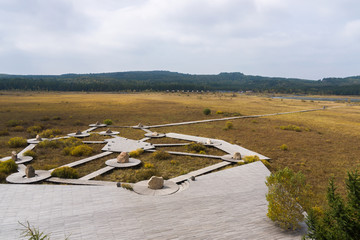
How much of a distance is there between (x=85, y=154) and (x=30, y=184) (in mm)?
6826

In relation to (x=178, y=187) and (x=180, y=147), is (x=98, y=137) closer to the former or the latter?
(x=180, y=147)

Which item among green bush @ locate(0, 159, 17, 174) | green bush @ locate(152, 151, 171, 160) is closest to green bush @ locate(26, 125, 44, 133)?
green bush @ locate(0, 159, 17, 174)

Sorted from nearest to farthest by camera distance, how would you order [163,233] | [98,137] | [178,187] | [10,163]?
[163,233]
[178,187]
[10,163]
[98,137]

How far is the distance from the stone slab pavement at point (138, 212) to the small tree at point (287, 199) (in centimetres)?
41

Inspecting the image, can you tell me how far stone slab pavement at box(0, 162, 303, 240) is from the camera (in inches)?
327

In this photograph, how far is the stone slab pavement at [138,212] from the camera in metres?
8.30

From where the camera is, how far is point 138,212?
963 centimetres

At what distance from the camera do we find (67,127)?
111 feet

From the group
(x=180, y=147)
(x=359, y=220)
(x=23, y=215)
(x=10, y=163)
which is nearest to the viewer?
(x=359, y=220)

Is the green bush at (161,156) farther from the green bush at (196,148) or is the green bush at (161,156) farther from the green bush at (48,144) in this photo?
the green bush at (48,144)

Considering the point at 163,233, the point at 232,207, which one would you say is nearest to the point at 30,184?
the point at 163,233

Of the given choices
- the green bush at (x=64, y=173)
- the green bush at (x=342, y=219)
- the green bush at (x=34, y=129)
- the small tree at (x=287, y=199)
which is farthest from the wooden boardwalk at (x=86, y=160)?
the green bush at (x=34, y=129)

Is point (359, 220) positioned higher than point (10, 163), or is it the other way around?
point (359, 220)

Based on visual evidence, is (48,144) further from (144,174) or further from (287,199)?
(287,199)
